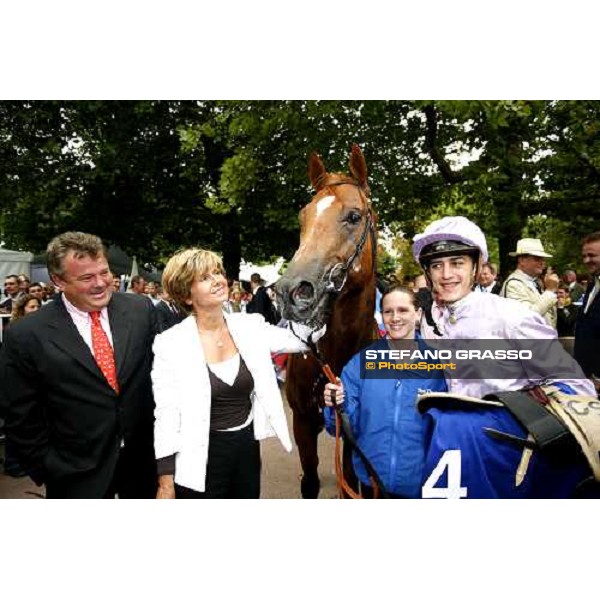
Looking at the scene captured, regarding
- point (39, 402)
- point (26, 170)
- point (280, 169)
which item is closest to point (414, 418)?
point (280, 169)

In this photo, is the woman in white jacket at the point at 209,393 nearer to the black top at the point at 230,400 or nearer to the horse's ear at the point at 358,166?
the black top at the point at 230,400

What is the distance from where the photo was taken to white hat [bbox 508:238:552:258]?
2529mm

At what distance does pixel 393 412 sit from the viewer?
2340mm

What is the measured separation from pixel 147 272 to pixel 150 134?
0.84m

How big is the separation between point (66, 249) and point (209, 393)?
910mm

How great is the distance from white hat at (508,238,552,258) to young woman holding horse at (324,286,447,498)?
64 cm

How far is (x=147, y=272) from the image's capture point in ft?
10.4

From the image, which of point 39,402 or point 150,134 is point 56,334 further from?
point 150,134

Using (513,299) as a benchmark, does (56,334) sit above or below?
below

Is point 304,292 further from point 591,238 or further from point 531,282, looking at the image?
point 591,238

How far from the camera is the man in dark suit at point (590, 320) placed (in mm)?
2273

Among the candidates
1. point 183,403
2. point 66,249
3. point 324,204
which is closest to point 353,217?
point 324,204

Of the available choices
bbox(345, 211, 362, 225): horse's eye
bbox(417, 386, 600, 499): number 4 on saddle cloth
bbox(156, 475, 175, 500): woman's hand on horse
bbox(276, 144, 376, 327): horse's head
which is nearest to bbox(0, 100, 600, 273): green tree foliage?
bbox(276, 144, 376, 327): horse's head

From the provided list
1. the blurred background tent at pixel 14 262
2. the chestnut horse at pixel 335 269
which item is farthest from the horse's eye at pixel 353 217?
the blurred background tent at pixel 14 262
